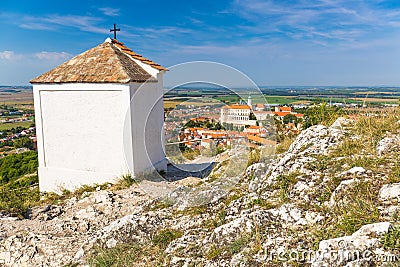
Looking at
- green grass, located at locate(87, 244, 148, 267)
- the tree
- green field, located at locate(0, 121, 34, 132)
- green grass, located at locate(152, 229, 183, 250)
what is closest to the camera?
green grass, located at locate(87, 244, 148, 267)

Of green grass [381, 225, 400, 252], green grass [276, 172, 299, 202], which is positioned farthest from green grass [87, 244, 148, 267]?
green grass [381, 225, 400, 252]

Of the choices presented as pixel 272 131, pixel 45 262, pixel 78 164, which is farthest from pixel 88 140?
pixel 272 131

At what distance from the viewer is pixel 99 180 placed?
30.0 ft

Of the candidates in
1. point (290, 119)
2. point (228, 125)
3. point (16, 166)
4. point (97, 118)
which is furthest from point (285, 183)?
point (16, 166)

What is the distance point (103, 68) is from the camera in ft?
29.8

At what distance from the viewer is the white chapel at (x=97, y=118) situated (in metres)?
8.73

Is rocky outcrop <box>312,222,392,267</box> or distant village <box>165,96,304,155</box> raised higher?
distant village <box>165,96,304,155</box>

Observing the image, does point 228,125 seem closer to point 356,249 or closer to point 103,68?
point 103,68

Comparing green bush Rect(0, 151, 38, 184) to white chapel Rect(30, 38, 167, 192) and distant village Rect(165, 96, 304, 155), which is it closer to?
white chapel Rect(30, 38, 167, 192)

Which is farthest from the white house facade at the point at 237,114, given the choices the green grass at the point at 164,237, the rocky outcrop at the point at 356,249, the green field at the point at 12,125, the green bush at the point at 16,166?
the green field at the point at 12,125

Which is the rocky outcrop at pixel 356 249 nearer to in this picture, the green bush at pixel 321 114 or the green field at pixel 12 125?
the green bush at pixel 321 114

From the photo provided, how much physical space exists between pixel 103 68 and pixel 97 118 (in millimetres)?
1488

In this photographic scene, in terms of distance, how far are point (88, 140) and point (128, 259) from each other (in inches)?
227

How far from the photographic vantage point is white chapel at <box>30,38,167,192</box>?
344 inches
